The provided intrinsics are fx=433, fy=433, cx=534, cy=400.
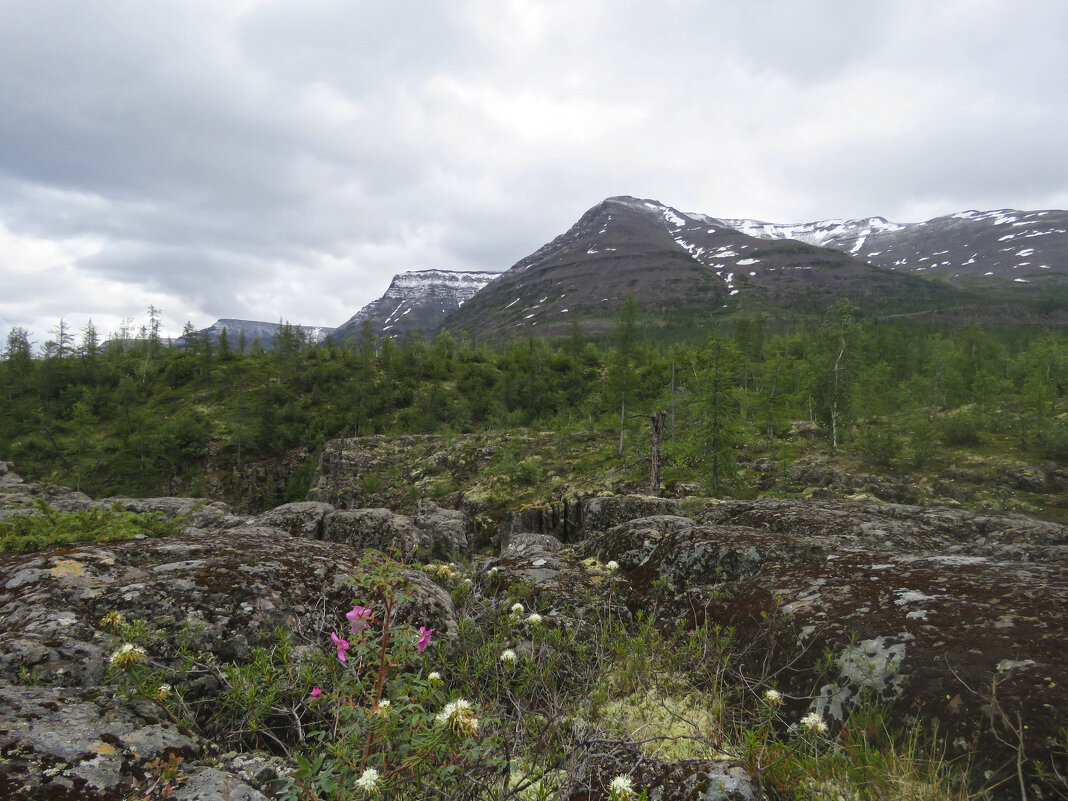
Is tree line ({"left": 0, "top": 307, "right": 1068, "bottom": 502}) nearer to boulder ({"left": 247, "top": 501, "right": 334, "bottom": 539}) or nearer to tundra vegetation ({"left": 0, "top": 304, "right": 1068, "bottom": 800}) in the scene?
tundra vegetation ({"left": 0, "top": 304, "right": 1068, "bottom": 800})

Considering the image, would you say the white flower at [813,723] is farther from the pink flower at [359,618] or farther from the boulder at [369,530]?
the boulder at [369,530]

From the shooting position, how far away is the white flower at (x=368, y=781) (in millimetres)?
1597

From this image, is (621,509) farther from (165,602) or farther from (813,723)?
(165,602)

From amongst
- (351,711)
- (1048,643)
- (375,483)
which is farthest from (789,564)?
(375,483)

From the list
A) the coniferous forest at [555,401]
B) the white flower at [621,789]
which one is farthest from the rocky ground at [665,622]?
the coniferous forest at [555,401]

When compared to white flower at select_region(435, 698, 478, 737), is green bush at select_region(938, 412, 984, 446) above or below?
below

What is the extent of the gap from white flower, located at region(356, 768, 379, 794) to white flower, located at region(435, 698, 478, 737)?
397mm

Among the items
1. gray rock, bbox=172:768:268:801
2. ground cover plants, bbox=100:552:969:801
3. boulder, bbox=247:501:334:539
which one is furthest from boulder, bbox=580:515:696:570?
boulder, bbox=247:501:334:539

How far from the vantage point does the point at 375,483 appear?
2831cm

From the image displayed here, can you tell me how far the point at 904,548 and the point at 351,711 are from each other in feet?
27.2

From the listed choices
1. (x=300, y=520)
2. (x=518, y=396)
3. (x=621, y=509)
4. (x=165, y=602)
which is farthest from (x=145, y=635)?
(x=518, y=396)

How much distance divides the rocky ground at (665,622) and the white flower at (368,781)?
2.66ft

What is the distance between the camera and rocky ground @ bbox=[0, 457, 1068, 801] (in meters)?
2.17

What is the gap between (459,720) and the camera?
6.52 feet
